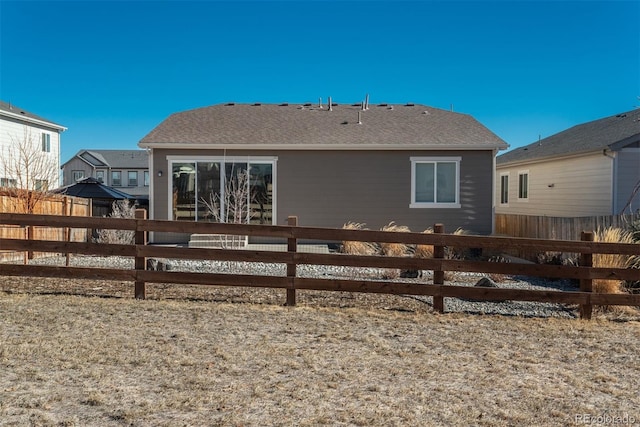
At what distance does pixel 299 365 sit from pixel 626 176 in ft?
46.6

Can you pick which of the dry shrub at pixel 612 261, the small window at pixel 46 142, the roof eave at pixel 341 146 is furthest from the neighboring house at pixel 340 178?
the small window at pixel 46 142

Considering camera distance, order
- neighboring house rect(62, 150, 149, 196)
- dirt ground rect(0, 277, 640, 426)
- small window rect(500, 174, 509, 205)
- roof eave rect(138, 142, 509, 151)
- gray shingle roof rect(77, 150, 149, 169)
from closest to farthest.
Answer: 1. dirt ground rect(0, 277, 640, 426)
2. roof eave rect(138, 142, 509, 151)
3. small window rect(500, 174, 509, 205)
4. neighboring house rect(62, 150, 149, 196)
5. gray shingle roof rect(77, 150, 149, 169)

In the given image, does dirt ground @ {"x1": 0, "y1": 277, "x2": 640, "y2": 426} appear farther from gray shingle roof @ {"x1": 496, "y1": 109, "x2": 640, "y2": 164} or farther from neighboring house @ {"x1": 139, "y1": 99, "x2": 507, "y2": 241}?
gray shingle roof @ {"x1": 496, "y1": 109, "x2": 640, "y2": 164}

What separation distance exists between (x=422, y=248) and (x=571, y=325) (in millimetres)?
6507

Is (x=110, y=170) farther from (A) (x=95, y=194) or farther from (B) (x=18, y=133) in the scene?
(A) (x=95, y=194)

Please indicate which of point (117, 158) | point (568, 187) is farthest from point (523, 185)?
point (117, 158)

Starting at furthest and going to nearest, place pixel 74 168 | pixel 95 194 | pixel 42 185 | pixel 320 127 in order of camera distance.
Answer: pixel 74 168 < pixel 95 194 < pixel 320 127 < pixel 42 185

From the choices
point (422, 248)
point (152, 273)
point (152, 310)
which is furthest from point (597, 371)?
point (422, 248)

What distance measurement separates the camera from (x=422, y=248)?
41.8ft

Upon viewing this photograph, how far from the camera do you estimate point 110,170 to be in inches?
1993

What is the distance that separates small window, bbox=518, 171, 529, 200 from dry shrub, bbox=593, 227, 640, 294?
10334 mm

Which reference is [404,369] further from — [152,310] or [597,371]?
[152,310]

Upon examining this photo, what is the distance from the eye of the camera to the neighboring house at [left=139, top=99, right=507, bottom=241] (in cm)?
1531

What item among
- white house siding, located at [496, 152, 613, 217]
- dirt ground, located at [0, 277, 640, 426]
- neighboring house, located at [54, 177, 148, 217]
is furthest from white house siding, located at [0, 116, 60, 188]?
white house siding, located at [496, 152, 613, 217]
